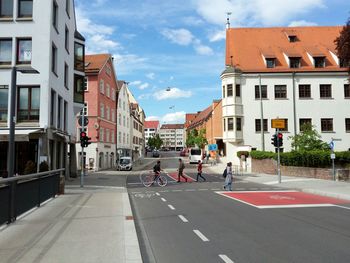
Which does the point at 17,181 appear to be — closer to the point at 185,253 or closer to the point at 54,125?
the point at 185,253

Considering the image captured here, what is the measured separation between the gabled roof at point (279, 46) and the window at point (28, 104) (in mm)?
32637

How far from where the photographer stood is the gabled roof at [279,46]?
5481 centimetres

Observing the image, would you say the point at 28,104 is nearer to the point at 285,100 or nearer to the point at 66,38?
the point at 66,38

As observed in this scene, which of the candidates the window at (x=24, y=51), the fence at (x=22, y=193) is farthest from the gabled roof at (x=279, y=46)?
the fence at (x=22, y=193)

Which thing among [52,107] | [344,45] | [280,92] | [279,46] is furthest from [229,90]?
[52,107]

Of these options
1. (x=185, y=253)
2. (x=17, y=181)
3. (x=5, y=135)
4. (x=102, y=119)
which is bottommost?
(x=185, y=253)

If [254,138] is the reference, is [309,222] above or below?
below

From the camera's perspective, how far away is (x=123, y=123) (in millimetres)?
71125

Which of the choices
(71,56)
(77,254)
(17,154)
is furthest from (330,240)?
(71,56)

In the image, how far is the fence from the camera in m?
9.80

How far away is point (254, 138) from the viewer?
5291 centimetres

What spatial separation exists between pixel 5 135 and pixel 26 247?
61.6ft

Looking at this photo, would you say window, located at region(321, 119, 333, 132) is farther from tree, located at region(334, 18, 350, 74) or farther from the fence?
the fence

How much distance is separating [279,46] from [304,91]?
27.0ft
